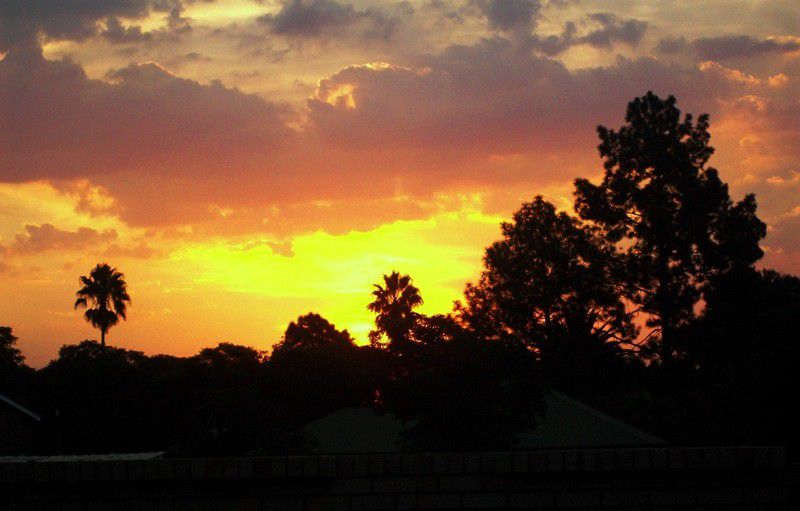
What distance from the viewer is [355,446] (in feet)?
125

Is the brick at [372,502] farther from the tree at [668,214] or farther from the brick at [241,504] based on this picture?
the tree at [668,214]

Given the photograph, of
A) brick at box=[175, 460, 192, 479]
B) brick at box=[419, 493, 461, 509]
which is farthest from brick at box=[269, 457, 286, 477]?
brick at box=[419, 493, 461, 509]

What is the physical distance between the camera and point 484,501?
8.09 metres

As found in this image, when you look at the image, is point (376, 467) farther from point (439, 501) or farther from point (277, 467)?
point (277, 467)

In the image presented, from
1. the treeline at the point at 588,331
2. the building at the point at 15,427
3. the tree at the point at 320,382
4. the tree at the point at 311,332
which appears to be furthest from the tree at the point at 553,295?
the tree at the point at 311,332

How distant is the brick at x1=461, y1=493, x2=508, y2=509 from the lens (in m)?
8.08

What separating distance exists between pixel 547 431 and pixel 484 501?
2850 cm

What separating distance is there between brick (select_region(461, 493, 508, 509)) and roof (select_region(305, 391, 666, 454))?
80.8 feet

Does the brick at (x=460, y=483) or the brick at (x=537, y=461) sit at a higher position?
the brick at (x=537, y=461)

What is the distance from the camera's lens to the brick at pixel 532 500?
8.12 m

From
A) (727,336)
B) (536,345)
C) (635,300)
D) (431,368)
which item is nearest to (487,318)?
(536,345)

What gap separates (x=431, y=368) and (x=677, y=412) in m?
20.4

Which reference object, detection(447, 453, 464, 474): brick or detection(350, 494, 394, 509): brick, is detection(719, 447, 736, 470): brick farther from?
detection(350, 494, 394, 509): brick

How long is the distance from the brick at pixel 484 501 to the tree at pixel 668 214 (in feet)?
158
